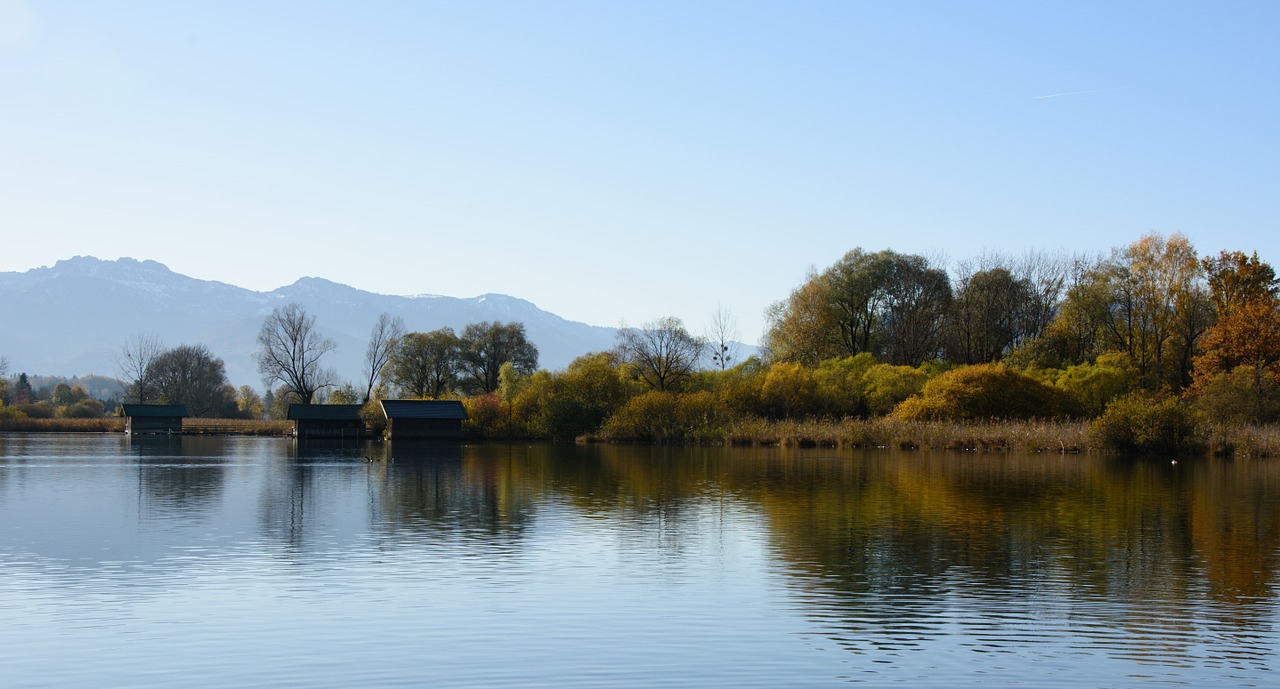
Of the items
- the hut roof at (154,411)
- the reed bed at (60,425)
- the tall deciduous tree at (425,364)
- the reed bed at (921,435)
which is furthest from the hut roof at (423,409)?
the reed bed at (60,425)

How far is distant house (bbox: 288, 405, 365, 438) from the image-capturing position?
8394 centimetres

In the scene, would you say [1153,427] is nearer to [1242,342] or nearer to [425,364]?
[1242,342]

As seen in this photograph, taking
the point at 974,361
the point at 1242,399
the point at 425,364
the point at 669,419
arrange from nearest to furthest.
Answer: the point at 1242,399 → the point at 669,419 → the point at 974,361 → the point at 425,364

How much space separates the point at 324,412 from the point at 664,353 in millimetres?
27448

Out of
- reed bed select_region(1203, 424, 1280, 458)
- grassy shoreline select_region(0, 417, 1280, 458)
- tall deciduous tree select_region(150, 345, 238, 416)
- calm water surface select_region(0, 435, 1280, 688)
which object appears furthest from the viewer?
tall deciduous tree select_region(150, 345, 238, 416)

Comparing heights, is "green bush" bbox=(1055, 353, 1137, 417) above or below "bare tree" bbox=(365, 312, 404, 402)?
below

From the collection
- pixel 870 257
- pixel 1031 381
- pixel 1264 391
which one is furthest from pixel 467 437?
pixel 1264 391

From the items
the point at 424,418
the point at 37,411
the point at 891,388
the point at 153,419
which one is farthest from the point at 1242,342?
the point at 37,411

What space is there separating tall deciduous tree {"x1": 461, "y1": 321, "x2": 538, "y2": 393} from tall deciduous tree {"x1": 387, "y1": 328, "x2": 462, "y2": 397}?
1.33m

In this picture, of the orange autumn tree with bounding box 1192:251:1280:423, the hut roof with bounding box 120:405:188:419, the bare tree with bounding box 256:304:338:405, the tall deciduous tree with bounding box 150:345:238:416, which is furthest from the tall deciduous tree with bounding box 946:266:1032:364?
the tall deciduous tree with bounding box 150:345:238:416

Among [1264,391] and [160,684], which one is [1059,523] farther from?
[1264,391]

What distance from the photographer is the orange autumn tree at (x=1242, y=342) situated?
50906 millimetres

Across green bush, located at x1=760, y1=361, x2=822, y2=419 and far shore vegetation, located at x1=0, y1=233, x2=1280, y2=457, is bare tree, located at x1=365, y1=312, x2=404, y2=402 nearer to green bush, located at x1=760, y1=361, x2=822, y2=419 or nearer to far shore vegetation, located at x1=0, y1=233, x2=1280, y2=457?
far shore vegetation, located at x1=0, y1=233, x2=1280, y2=457

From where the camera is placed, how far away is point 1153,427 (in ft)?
159
